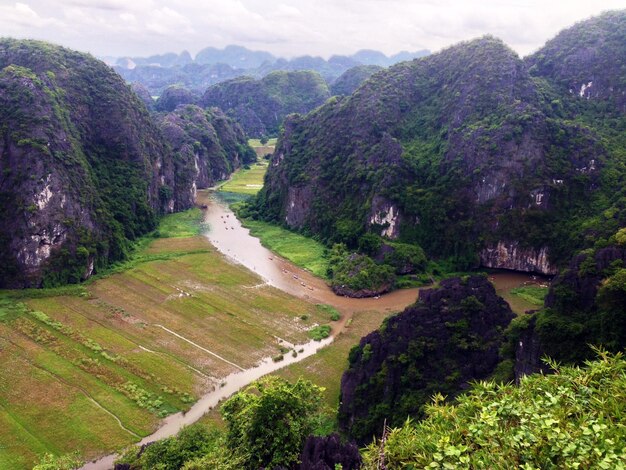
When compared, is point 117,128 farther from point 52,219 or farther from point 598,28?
point 598,28

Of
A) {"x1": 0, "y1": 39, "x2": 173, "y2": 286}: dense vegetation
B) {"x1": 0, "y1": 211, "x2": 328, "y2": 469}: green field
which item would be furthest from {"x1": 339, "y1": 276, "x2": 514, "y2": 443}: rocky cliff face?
{"x1": 0, "y1": 39, "x2": 173, "y2": 286}: dense vegetation

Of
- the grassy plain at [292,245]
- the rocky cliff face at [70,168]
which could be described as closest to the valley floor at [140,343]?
the grassy plain at [292,245]

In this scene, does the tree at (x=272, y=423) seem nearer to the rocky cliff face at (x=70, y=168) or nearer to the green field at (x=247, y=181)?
the rocky cliff face at (x=70, y=168)

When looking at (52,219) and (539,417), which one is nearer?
(539,417)

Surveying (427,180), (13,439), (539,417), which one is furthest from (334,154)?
(539,417)

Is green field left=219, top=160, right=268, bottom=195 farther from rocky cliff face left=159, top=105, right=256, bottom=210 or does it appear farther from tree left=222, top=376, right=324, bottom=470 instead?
tree left=222, top=376, right=324, bottom=470

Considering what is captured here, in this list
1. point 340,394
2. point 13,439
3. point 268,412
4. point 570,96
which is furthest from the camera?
point 570,96
